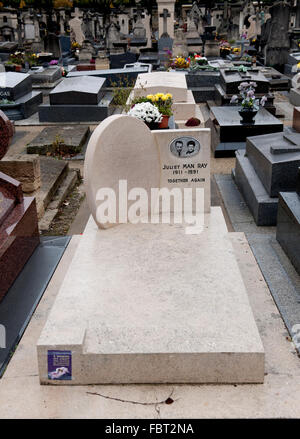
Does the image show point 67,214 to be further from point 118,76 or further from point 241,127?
point 118,76

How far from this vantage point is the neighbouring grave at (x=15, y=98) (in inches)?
538

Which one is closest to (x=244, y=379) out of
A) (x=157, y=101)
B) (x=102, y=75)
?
(x=157, y=101)

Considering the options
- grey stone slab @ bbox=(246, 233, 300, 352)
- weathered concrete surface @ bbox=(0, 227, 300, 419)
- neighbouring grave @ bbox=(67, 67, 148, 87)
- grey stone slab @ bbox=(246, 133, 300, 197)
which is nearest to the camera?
weathered concrete surface @ bbox=(0, 227, 300, 419)

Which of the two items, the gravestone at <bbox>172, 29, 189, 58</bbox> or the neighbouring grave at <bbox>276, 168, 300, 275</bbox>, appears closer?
the neighbouring grave at <bbox>276, 168, 300, 275</bbox>

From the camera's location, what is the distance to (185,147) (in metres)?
5.70

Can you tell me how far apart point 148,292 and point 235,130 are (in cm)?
647

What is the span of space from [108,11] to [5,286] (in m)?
38.6

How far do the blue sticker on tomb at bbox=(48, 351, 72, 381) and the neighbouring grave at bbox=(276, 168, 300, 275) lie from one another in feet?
8.98

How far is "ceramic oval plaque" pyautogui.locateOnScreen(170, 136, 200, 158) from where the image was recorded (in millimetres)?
5664

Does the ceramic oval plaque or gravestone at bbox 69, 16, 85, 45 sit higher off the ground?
gravestone at bbox 69, 16, 85, 45

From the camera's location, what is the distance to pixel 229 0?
136ft

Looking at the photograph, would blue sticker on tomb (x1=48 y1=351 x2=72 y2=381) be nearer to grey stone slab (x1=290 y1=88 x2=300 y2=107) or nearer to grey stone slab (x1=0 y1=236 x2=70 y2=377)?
grey stone slab (x1=0 y1=236 x2=70 y2=377)

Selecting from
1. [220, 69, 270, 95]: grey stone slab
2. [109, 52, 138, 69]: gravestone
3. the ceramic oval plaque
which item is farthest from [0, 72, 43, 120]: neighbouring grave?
[109, 52, 138, 69]: gravestone
